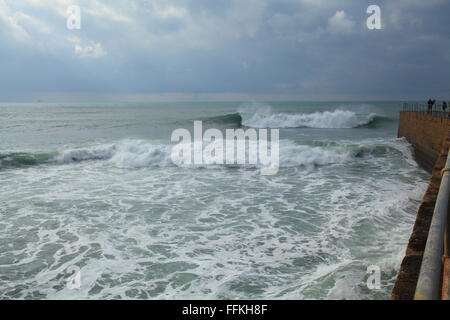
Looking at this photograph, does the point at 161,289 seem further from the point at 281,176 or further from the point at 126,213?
the point at 281,176

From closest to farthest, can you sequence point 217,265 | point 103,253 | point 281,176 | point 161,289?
point 161,289, point 217,265, point 103,253, point 281,176

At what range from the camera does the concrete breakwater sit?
2.76 metres

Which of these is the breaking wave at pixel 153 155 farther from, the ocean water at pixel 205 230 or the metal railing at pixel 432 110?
the metal railing at pixel 432 110

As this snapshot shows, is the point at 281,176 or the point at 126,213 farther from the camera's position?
the point at 281,176

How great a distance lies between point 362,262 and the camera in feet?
18.1

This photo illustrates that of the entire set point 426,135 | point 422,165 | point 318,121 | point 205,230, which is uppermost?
point 318,121

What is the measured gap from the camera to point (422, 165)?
15.1 m

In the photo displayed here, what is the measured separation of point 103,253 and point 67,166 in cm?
1089

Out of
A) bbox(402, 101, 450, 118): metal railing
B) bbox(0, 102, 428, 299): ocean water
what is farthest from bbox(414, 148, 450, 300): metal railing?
bbox(402, 101, 450, 118): metal railing

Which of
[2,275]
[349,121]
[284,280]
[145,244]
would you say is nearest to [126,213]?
[145,244]

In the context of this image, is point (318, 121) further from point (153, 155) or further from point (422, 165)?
point (153, 155)

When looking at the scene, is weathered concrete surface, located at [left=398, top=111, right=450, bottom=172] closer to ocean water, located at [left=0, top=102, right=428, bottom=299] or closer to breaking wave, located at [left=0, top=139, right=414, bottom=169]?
breaking wave, located at [left=0, top=139, right=414, bottom=169]

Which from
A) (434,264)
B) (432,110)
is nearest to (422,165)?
(432,110)

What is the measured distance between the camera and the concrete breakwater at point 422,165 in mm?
2755
